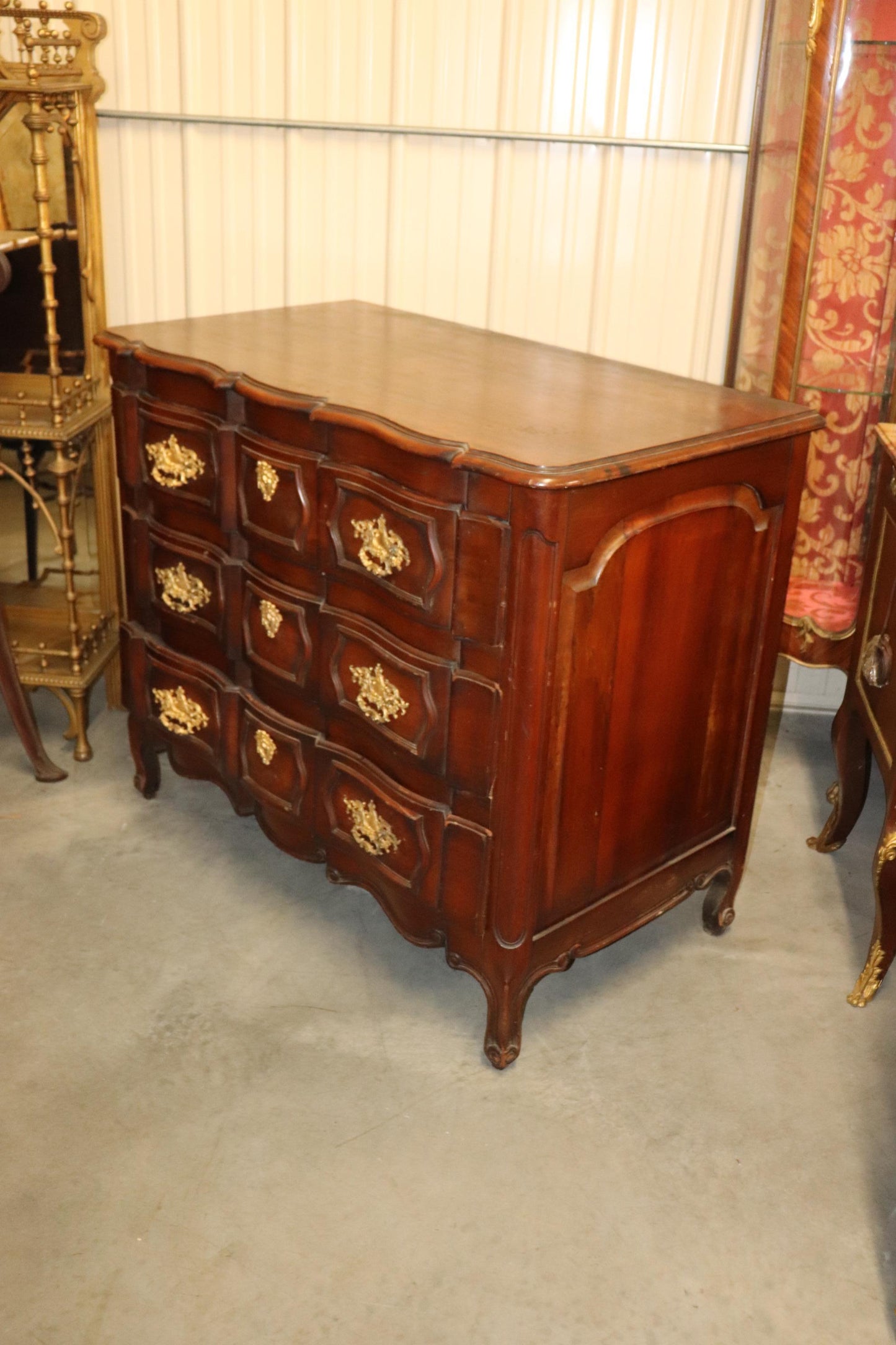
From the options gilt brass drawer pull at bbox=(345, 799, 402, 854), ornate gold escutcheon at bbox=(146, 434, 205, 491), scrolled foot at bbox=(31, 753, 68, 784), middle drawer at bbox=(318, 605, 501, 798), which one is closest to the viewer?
middle drawer at bbox=(318, 605, 501, 798)

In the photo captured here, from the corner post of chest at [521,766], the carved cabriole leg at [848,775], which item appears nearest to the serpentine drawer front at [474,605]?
the corner post of chest at [521,766]

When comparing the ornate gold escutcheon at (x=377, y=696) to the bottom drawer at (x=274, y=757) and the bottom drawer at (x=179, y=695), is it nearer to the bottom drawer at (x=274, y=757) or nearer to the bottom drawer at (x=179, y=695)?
the bottom drawer at (x=274, y=757)

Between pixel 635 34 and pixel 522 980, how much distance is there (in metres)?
2.31

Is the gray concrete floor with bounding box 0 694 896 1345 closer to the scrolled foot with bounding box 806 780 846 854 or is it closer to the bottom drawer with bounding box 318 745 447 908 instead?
the scrolled foot with bounding box 806 780 846 854

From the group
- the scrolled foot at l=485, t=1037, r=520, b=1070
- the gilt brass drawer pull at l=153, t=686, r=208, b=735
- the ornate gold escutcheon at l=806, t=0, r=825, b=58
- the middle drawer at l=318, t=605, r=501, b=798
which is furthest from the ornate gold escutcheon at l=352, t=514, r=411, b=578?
the ornate gold escutcheon at l=806, t=0, r=825, b=58

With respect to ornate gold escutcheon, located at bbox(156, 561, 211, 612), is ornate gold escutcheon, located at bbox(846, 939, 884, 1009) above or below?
below

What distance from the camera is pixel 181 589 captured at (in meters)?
2.99

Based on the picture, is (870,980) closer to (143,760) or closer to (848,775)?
Answer: (848,775)

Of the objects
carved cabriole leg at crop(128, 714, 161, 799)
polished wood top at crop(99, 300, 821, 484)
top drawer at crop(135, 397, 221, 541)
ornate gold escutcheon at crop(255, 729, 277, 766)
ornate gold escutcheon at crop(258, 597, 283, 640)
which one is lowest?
carved cabriole leg at crop(128, 714, 161, 799)

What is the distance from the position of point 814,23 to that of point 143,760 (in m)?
2.33

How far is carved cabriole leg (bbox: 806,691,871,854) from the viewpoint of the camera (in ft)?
10.5

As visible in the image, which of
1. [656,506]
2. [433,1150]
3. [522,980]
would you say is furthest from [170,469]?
[433,1150]

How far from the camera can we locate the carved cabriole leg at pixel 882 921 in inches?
103

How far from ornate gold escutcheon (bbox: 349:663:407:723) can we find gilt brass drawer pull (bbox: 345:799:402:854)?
0.20 meters
